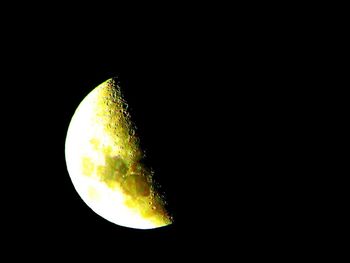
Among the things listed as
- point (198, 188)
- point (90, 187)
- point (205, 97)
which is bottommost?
point (198, 188)

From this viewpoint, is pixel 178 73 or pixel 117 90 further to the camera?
pixel 117 90

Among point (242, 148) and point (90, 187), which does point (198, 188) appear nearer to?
point (242, 148)

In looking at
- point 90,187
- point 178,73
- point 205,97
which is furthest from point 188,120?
point 90,187

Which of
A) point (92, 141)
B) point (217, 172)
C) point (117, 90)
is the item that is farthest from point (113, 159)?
point (217, 172)

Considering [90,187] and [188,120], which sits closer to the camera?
[188,120]

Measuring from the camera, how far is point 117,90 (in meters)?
2.29

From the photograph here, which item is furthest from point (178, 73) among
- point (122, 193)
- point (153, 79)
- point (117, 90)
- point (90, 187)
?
point (90, 187)

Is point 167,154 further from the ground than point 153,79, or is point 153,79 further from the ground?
point 153,79

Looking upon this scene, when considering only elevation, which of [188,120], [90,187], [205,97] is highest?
[205,97]

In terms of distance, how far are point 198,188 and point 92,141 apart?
0.92 m

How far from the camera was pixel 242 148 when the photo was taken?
222 cm

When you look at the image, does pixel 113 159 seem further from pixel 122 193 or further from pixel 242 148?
pixel 242 148

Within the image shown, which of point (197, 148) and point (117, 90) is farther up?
point (117, 90)

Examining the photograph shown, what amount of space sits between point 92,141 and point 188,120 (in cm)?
78
